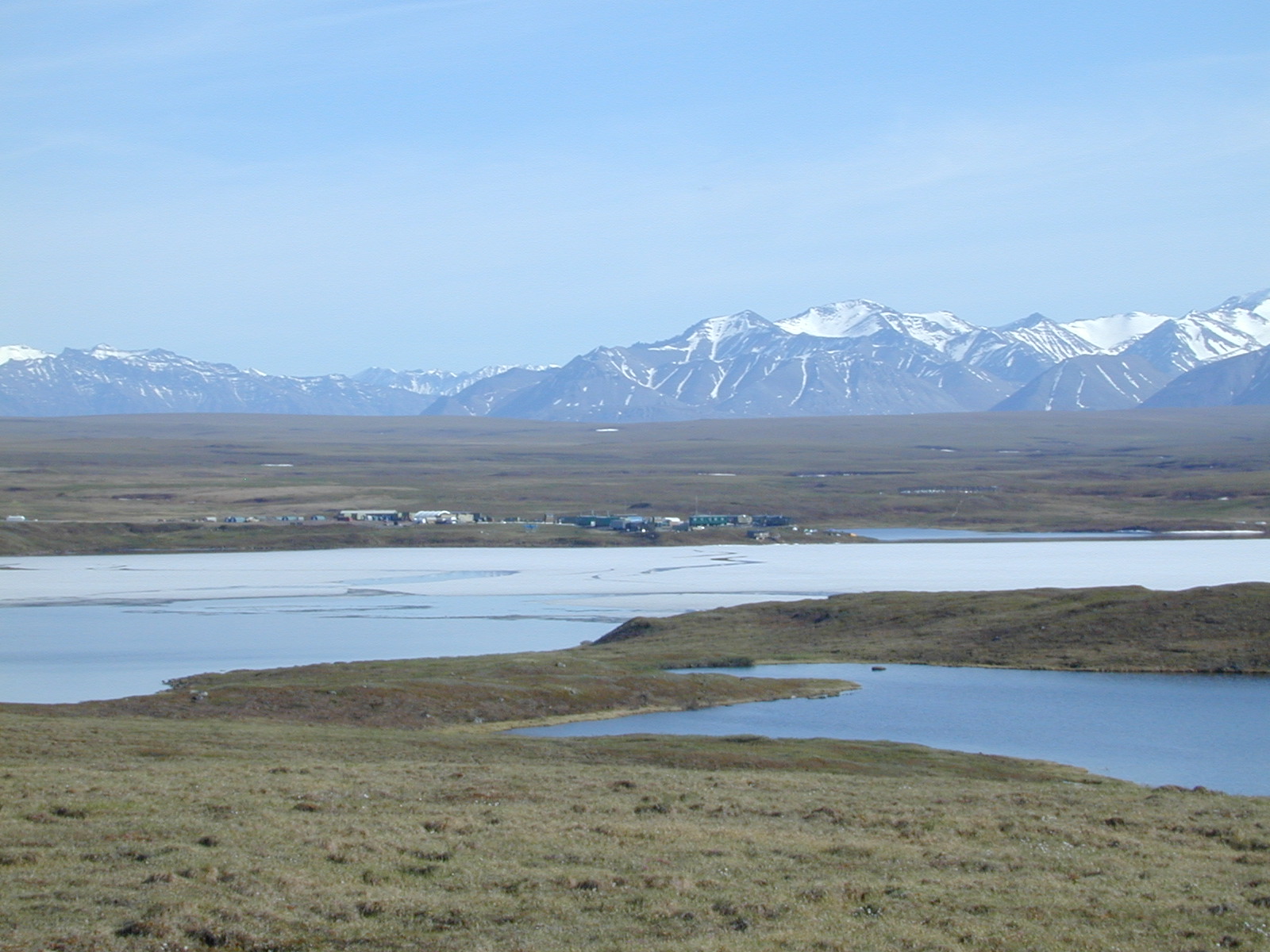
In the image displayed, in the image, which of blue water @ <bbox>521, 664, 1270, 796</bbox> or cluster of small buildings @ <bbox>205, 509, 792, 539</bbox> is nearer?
blue water @ <bbox>521, 664, 1270, 796</bbox>

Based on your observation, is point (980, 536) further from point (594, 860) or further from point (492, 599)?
point (594, 860)

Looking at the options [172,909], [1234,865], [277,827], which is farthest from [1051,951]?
[277,827]

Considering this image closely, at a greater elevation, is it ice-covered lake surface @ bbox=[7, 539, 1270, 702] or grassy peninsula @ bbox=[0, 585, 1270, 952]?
grassy peninsula @ bbox=[0, 585, 1270, 952]

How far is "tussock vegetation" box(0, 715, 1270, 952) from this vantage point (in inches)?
425

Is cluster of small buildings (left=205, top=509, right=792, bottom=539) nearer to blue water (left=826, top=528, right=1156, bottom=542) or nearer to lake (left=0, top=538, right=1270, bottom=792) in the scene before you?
blue water (left=826, top=528, right=1156, bottom=542)

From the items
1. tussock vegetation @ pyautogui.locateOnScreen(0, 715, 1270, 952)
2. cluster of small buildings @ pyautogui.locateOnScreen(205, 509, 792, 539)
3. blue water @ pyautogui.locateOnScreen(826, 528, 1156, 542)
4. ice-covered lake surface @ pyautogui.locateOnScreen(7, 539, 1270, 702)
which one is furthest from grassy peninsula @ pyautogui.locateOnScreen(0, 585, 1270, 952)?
cluster of small buildings @ pyautogui.locateOnScreen(205, 509, 792, 539)

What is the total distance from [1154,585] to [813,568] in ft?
76.9

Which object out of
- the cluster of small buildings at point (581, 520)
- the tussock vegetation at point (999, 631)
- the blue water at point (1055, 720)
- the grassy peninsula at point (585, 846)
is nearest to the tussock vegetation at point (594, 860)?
the grassy peninsula at point (585, 846)

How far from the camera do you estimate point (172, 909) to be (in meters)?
10.9

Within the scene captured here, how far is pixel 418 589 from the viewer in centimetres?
7612

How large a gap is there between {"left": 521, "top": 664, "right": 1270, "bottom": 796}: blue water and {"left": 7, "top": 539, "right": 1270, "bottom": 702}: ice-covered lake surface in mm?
16055

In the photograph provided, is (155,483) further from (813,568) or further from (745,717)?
(745,717)

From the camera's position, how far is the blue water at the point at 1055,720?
3033cm

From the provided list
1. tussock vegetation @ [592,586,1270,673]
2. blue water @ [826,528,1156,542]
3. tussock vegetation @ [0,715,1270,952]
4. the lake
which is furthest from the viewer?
blue water @ [826,528,1156,542]
